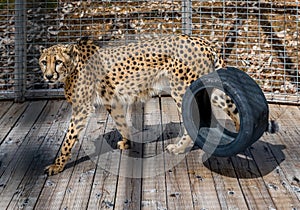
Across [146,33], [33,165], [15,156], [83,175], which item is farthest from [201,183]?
[146,33]

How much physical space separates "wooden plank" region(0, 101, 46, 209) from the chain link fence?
2.75 ft

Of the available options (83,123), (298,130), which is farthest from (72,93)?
(298,130)

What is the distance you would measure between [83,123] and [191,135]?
0.79 metres

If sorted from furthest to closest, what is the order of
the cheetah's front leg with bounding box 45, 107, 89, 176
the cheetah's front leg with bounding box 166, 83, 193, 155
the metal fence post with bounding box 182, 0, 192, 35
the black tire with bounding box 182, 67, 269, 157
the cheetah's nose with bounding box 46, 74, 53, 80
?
1. the metal fence post with bounding box 182, 0, 192, 35
2. the cheetah's front leg with bounding box 166, 83, 193, 155
3. the cheetah's front leg with bounding box 45, 107, 89, 176
4. the cheetah's nose with bounding box 46, 74, 53, 80
5. the black tire with bounding box 182, 67, 269, 157

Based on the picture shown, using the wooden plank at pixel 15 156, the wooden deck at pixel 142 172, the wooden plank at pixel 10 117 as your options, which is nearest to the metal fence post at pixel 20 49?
the wooden plank at pixel 10 117

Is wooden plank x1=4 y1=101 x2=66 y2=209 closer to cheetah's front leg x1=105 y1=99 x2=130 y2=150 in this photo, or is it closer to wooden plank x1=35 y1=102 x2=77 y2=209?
wooden plank x1=35 y1=102 x2=77 y2=209

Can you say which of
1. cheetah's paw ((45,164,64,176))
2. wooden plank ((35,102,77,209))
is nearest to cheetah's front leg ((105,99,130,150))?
wooden plank ((35,102,77,209))

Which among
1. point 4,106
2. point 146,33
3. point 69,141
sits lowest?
point 4,106

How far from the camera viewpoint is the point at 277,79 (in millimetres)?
6555

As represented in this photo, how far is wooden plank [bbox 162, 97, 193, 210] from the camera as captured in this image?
3.58 m

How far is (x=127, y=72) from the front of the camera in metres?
4.33

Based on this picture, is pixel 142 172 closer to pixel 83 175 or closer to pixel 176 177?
pixel 176 177

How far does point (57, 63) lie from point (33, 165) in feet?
2.56

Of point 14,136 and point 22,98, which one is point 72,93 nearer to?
point 14,136
